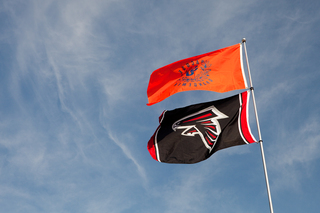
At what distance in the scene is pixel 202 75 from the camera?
16.7 m

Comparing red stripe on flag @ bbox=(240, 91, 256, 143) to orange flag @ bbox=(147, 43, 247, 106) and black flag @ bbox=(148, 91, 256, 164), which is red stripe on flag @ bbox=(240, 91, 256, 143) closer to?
black flag @ bbox=(148, 91, 256, 164)

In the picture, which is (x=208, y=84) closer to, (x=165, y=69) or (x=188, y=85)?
(x=188, y=85)

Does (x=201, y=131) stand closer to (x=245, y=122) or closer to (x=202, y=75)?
(x=245, y=122)

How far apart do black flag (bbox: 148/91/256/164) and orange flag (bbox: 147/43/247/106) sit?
3.10ft

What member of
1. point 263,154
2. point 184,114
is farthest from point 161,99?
point 263,154

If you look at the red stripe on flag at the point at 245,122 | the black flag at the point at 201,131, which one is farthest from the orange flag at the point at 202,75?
the black flag at the point at 201,131

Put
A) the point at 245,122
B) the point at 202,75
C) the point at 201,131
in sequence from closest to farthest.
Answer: the point at 245,122 < the point at 201,131 < the point at 202,75

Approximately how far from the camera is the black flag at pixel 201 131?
1457 cm

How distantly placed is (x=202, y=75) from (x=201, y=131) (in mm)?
3251

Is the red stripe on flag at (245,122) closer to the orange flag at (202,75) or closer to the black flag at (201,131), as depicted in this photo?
the black flag at (201,131)

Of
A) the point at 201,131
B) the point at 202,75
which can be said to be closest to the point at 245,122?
the point at 201,131

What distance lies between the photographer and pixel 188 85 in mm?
16750

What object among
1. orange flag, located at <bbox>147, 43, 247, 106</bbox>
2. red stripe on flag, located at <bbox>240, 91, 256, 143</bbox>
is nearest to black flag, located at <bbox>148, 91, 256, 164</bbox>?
red stripe on flag, located at <bbox>240, 91, 256, 143</bbox>

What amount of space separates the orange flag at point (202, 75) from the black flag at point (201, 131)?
0.95m
